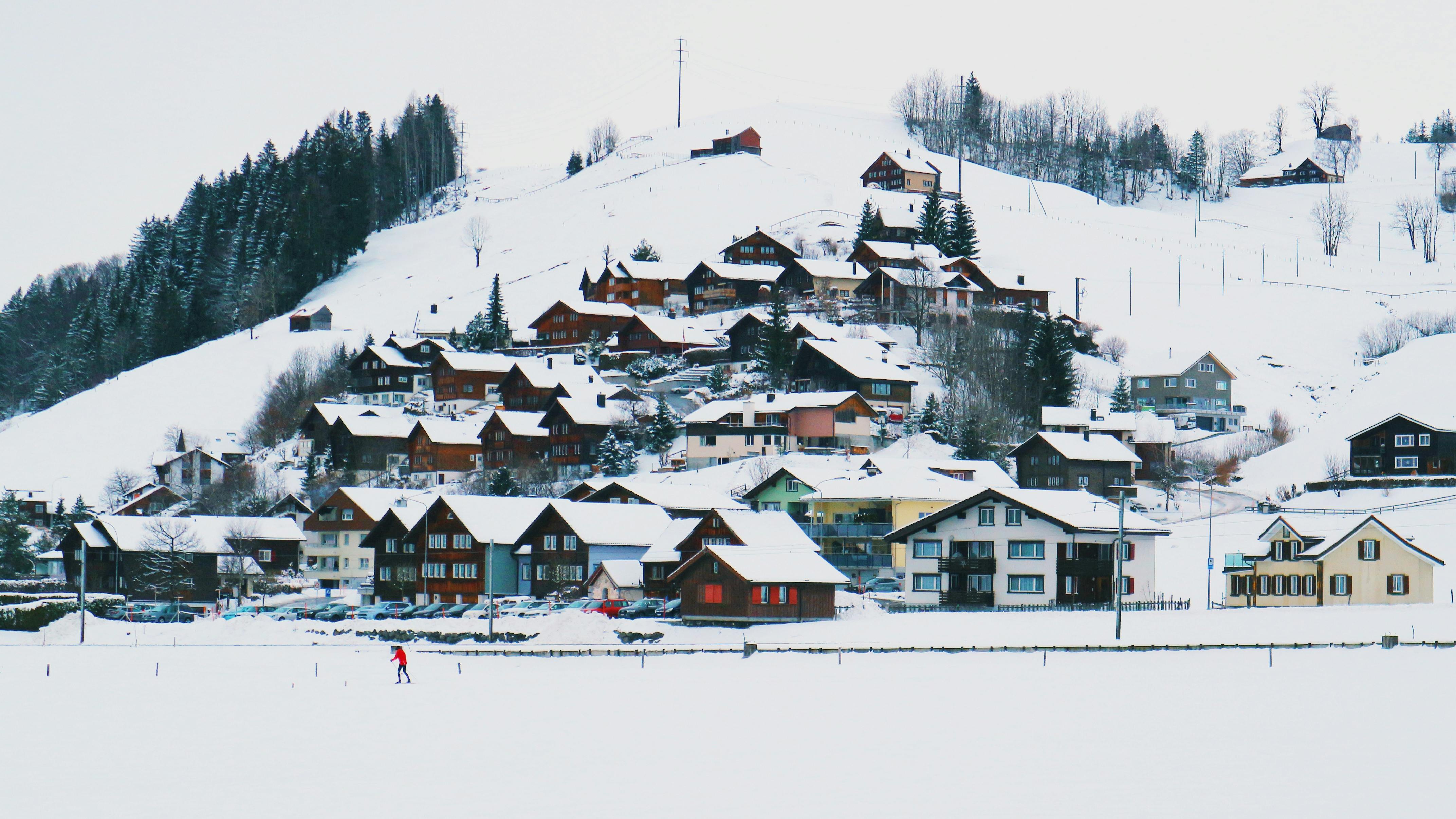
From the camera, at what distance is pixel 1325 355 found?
117 m

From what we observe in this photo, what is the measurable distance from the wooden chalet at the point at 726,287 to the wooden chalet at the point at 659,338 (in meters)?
8.78

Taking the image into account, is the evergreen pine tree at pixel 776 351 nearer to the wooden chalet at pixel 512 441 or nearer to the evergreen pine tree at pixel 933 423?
the evergreen pine tree at pixel 933 423

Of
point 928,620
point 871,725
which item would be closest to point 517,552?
point 928,620

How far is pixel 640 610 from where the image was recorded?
58344mm

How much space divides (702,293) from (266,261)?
4753cm

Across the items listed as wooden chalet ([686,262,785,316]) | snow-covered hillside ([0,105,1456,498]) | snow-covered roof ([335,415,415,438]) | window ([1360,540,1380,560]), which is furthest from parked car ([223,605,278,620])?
wooden chalet ([686,262,785,316])

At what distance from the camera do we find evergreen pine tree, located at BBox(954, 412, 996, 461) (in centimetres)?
8612

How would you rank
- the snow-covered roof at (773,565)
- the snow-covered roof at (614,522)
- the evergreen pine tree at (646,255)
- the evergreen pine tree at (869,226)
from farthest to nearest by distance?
the evergreen pine tree at (646,255), the evergreen pine tree at (869,226), the snow-covered roof at (614,522), the snow-covered roof at (773,565)

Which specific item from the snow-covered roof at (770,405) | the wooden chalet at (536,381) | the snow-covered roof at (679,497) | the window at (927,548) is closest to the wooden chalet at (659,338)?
the wooden chalet at (536,381)

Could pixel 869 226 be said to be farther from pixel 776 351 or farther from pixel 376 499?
pixel 376 499

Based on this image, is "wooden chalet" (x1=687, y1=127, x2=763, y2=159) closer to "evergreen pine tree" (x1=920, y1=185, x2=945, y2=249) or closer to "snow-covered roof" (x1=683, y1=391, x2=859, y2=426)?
"evergreen pine tree" (x1=920, y1=185, x2=945, y2=249)

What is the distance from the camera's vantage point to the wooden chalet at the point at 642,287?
123m

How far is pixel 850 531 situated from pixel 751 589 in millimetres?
15772

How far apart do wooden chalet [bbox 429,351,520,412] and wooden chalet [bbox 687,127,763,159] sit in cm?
7202
